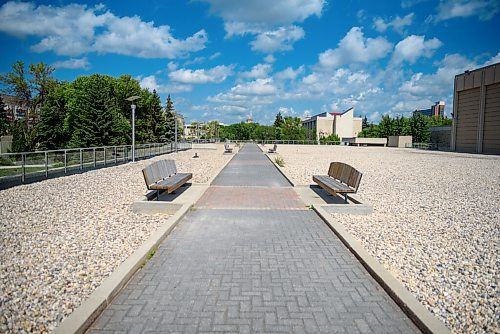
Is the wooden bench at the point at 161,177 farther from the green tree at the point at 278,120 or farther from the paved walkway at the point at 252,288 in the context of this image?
the green tree at the point at 278,120

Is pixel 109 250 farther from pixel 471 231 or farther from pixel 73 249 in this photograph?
pixel 471 231

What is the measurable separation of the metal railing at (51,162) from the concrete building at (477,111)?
137 ft

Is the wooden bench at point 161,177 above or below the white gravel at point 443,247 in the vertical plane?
above

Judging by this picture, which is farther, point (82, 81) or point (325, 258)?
point (82, 81)

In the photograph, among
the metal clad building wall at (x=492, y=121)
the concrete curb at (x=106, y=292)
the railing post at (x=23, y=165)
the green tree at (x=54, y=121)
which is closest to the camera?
the concrete curb at (x=106, y=292)

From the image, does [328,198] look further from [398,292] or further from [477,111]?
[477,111]

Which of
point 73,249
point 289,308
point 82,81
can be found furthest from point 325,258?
point 82,81

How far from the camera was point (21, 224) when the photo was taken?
21.2 feet

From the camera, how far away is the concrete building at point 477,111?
39.7 m

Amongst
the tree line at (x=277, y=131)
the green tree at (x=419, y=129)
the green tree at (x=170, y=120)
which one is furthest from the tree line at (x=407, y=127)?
the green tree at (x=170, y=120)

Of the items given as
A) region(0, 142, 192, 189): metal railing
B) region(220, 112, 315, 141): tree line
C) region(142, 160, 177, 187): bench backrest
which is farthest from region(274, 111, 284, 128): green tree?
region(142, 160, 177, 187): bench backrest

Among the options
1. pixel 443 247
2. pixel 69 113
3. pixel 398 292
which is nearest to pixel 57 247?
pixel 398 292

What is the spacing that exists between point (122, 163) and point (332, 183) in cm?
1578

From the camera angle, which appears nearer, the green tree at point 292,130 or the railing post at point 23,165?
the railing post at point 23,165
